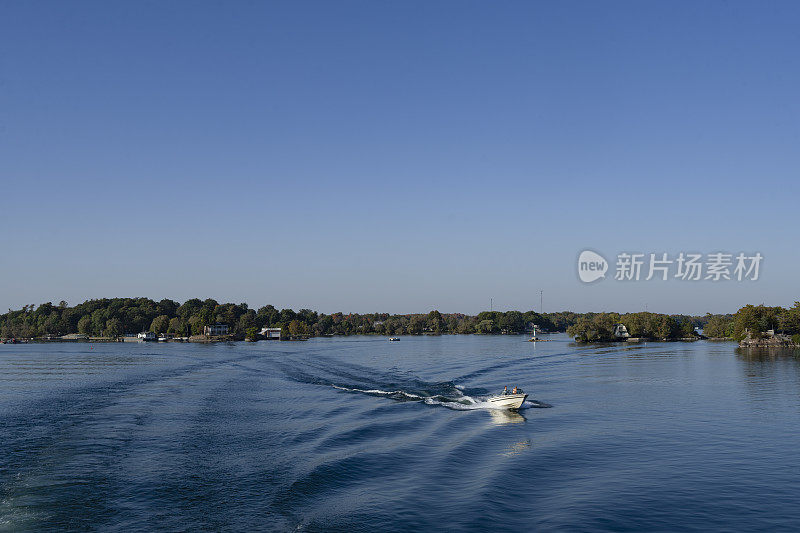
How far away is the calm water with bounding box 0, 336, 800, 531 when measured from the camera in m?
23.2

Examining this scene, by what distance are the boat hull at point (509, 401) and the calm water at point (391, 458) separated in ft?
5.14

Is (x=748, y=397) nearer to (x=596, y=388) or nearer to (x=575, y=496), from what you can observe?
(x=596, y=388)

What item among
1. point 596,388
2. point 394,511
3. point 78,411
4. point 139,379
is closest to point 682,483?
point 394,511

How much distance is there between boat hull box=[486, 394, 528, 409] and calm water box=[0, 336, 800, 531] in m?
1.57

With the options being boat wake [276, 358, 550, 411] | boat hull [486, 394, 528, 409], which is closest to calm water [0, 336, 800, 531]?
boat wake [276, 358, 550, 411]

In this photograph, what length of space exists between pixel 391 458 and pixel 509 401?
65.5 feet

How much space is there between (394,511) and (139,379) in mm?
59168

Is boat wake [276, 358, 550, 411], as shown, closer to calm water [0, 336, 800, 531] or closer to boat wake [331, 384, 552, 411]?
boat wake [331, 384, 552, 411]

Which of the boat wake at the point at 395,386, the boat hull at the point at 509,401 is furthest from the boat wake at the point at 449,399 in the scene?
the boat hull at the point at 509,401

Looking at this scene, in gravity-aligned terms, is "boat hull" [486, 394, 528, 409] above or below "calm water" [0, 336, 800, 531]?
above

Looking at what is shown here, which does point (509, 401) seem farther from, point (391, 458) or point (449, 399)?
point (391, 458)

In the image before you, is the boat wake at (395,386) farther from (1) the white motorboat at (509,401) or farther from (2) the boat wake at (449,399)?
(1) the white motorboat at (509,401)

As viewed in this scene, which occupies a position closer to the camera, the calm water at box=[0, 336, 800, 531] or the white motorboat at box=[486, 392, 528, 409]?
the calm water at box=[0, 336, 800, 531]

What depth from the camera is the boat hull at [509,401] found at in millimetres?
48938
